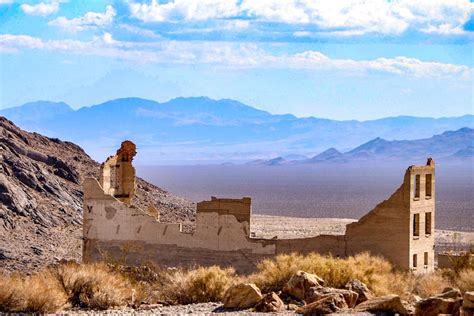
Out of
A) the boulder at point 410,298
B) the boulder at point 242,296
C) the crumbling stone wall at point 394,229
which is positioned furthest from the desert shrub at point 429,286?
the crumbling stone wall at point 394,229

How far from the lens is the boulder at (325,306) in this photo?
18516mm

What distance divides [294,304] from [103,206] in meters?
13.6

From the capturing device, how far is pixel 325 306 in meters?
18.5

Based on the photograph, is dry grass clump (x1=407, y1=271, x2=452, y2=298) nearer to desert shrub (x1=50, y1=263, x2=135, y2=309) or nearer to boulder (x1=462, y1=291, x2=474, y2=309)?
boulder (x1=462, y1=291, x2=474, y2=309)

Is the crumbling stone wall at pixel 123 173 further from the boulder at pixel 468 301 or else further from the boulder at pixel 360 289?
the boulder at pixel 468 301

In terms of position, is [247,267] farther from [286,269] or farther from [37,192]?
[37,192]

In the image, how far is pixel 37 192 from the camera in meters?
66.8

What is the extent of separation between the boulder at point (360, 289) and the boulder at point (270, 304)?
136 cm

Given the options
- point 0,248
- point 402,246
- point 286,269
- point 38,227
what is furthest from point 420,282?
point 38,227

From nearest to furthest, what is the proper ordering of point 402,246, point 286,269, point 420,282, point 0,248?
point 286,269, point 420,282, point 402,246, point 0,248

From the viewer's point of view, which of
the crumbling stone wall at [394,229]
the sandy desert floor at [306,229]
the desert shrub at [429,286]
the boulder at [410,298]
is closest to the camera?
the boulder at [410,298]

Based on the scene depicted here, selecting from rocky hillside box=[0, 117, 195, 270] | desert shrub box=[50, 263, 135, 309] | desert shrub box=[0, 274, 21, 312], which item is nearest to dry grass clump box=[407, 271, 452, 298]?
desert shrub box=[50, 263, 135, 309]

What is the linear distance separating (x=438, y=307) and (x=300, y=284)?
3.38 m

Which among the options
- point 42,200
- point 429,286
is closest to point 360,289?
point 429,286
